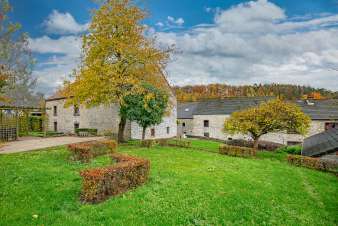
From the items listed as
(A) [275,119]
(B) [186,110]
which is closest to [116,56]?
(A) [275,119]

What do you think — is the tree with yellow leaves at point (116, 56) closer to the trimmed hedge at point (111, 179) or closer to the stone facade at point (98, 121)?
the stone facade at point (98, 121)

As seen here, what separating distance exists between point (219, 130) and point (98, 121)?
2185cm

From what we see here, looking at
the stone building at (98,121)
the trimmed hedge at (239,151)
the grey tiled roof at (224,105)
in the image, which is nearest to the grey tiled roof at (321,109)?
the grey tiled roof at (224,105)

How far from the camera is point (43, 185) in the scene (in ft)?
34.5

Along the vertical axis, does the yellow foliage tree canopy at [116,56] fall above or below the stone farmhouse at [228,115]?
above

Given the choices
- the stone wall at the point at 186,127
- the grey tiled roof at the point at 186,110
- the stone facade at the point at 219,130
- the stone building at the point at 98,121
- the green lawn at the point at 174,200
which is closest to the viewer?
the green lawn at the point at 174,200

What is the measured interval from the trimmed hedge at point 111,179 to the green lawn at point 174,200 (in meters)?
0.33

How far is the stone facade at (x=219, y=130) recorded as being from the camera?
43.4 metres

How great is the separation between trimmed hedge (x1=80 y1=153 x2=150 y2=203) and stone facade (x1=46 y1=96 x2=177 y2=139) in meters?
20.6

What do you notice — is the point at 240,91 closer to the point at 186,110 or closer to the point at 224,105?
the point at 186,110

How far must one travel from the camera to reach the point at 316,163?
63.5 feet

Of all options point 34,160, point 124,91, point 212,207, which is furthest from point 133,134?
point 212,207

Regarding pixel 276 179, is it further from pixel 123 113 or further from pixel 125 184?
pixel 123 113

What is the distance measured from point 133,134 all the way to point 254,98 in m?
25.7
